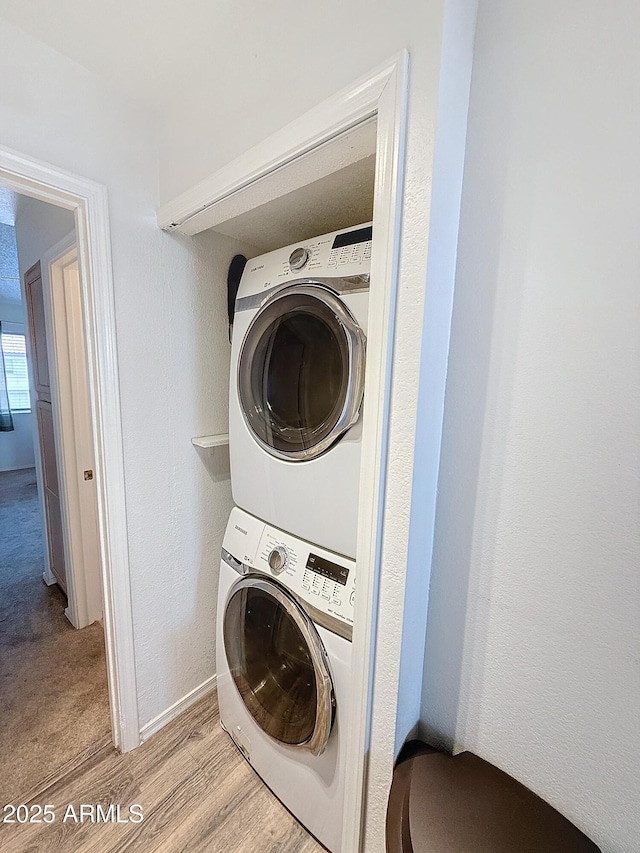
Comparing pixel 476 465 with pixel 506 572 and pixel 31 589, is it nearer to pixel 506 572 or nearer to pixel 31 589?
pixel 506 572

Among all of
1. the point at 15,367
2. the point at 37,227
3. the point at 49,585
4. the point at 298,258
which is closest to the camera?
the point at 298,258

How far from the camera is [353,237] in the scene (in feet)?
3.07

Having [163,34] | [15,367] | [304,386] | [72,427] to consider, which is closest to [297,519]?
[304,386]

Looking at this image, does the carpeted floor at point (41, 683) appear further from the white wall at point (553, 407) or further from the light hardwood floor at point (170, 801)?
the white wall at point (553, 407)

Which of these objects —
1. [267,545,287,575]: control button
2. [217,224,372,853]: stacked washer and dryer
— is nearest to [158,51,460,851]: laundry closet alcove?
[217,224,372,853]: stacked washer and dryer

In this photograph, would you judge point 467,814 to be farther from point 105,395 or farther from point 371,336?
point 105,395

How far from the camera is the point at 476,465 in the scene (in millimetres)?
797

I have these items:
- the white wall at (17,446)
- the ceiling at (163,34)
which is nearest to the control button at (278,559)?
the ceiling at (163,34)

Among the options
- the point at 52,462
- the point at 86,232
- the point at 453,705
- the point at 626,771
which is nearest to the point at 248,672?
the point at 453,705

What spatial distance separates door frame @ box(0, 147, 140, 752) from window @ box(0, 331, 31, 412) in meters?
4.93

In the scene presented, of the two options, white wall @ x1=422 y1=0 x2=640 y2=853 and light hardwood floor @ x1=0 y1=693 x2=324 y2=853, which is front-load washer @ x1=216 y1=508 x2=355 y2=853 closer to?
light hardwood floor @ x1=0 y1=693 x2=324 y2=853

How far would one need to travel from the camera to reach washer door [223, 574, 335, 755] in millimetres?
961

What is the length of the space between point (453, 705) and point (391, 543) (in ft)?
1.69

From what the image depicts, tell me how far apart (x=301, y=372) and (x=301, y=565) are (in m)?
0.57
